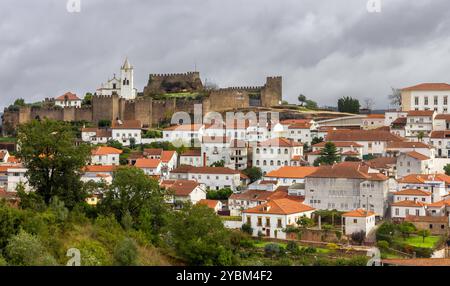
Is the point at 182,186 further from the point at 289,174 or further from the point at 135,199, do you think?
the point at 135,199

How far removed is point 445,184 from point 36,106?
31.8m

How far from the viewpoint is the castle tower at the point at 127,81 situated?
182 ft

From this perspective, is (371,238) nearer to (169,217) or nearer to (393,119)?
(169,217)

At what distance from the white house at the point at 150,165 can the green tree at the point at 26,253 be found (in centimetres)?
2229

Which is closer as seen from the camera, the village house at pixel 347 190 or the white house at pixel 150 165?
the village house at pixel 347 190

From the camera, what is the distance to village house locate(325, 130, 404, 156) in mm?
38219

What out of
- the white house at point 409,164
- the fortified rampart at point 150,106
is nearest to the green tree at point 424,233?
the white house at point 409,164

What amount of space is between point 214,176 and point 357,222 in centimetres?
954

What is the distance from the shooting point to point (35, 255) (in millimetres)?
13359

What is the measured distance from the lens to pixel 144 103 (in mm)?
50031

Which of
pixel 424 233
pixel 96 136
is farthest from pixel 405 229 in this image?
pixel 96 136

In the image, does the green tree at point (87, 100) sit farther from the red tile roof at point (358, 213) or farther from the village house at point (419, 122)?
the red tile roof at point (358, 213)
